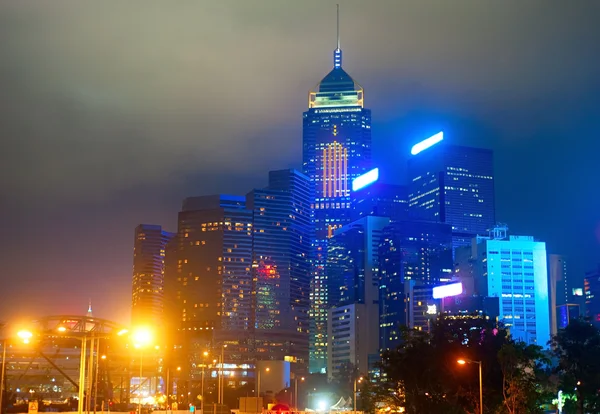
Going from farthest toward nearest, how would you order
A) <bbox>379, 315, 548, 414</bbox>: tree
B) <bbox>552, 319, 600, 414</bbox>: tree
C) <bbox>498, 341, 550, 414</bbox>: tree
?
<bbox>552, 319, 600, 414</bbox>: tree → <bbox>379, 315, 548, 414</bbox>: tree → <bbox>498, 341, 550, 414</bbox>: tree

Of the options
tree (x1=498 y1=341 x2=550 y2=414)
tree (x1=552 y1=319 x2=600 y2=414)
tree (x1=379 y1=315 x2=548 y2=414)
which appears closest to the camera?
tree (x1=498 y1=341 x2=550 y2=414)

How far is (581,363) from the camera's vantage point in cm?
7431

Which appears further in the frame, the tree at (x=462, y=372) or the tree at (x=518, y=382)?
the tree at (x=462, y=372)

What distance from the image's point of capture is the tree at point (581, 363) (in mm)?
71250

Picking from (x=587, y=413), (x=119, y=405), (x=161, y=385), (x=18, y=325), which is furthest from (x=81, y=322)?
(x=161, y=385)

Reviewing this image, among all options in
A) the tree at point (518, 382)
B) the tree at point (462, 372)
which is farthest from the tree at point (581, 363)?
the tree at point (518, 382)

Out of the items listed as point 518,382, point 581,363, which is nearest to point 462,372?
point 518,382

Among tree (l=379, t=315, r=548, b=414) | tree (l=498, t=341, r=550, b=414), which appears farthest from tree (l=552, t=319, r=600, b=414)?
tree (l=498, t=341, r=550, b=414)

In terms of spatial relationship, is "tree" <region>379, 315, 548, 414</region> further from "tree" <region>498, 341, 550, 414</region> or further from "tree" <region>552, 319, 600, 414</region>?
"tree" <region>552, 319, 600, 414</region>

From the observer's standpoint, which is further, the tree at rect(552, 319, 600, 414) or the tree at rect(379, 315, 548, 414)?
the tree at rect(552, 319, 600, 414)

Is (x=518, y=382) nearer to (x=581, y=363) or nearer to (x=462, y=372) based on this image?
(x=462, y=372)

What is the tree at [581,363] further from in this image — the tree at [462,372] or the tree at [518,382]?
the tree at [518,382]

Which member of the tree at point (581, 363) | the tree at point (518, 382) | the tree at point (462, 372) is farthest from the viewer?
the tree at point (581, 363)

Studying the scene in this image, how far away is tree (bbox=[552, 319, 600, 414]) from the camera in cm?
7125
